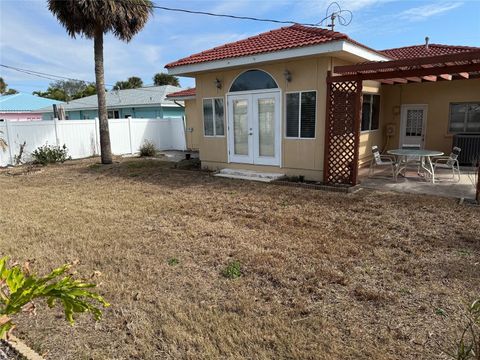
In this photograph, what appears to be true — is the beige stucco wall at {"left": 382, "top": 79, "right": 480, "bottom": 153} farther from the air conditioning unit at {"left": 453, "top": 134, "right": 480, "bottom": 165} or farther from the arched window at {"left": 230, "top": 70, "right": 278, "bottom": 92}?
the arched window at {"left": 230, "top": 70, "right": 278, "bottom": 92}

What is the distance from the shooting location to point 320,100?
8.70 meters

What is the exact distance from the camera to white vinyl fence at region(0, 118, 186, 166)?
45.4ft

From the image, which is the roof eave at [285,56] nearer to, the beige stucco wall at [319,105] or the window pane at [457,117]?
the beige stucco wall at [319,105]

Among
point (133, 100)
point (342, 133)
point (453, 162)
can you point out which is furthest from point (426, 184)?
point (133, 100)

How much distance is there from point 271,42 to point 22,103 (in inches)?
1449

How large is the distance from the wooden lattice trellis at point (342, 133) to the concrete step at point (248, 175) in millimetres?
1575

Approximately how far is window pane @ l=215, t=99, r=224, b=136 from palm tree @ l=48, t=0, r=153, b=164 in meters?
5.14

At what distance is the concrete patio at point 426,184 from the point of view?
25.4 feet

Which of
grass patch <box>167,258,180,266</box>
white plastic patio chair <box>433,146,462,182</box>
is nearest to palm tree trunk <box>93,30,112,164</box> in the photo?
grass patch <box>167,258,180,266</box>

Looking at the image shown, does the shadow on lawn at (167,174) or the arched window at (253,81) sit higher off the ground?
the arched window at (253,81)

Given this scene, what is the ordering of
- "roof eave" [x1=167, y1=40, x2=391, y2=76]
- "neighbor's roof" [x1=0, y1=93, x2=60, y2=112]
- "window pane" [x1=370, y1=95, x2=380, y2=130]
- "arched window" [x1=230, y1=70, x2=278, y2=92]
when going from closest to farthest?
1. "roof eave" [x1=167, y1=40, x2=391, y2=76]
2. "arched window" [x1=230, y1=70, x2=278, y2=92]
3. "window pane" [x1=370, y1=95, x2=380, y2=130]
4. "neighbor's roof" [x1=0, y1=93, x2=60, y2=112]

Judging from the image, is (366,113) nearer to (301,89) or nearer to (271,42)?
(301,89)

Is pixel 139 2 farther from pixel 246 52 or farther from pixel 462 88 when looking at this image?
pixel 462 88

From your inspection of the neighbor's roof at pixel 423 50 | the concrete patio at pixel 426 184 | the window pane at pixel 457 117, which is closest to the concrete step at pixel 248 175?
the concrete patio at pixel 426 184
